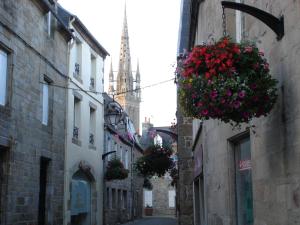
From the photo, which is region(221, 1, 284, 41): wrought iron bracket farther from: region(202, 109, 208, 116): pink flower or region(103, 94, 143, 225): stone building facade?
region(103, 94, 143, 225): stone building facade

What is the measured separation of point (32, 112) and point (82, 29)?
7.40 meters

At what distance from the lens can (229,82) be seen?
4.91 meters

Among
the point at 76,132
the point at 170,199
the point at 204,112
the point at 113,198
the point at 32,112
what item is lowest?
the point at 170,199

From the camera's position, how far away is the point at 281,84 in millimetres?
5414

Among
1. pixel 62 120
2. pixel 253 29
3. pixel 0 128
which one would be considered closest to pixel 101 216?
pixel 62 120

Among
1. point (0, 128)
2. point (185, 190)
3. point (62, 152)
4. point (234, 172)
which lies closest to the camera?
point (234, 172)

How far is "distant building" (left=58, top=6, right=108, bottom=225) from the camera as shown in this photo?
2045 cm

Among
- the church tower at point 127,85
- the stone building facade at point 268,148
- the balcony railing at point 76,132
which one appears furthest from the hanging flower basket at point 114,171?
the church tower at point 127,85

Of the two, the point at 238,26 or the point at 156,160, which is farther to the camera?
the point at 156,160

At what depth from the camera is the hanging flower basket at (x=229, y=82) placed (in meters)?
4.92

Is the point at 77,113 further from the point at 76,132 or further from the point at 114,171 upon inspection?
the point at 114,171

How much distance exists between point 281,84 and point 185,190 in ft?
53.8

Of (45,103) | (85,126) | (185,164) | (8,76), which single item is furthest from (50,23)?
(185,164)

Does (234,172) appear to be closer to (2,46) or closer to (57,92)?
(2,46)
